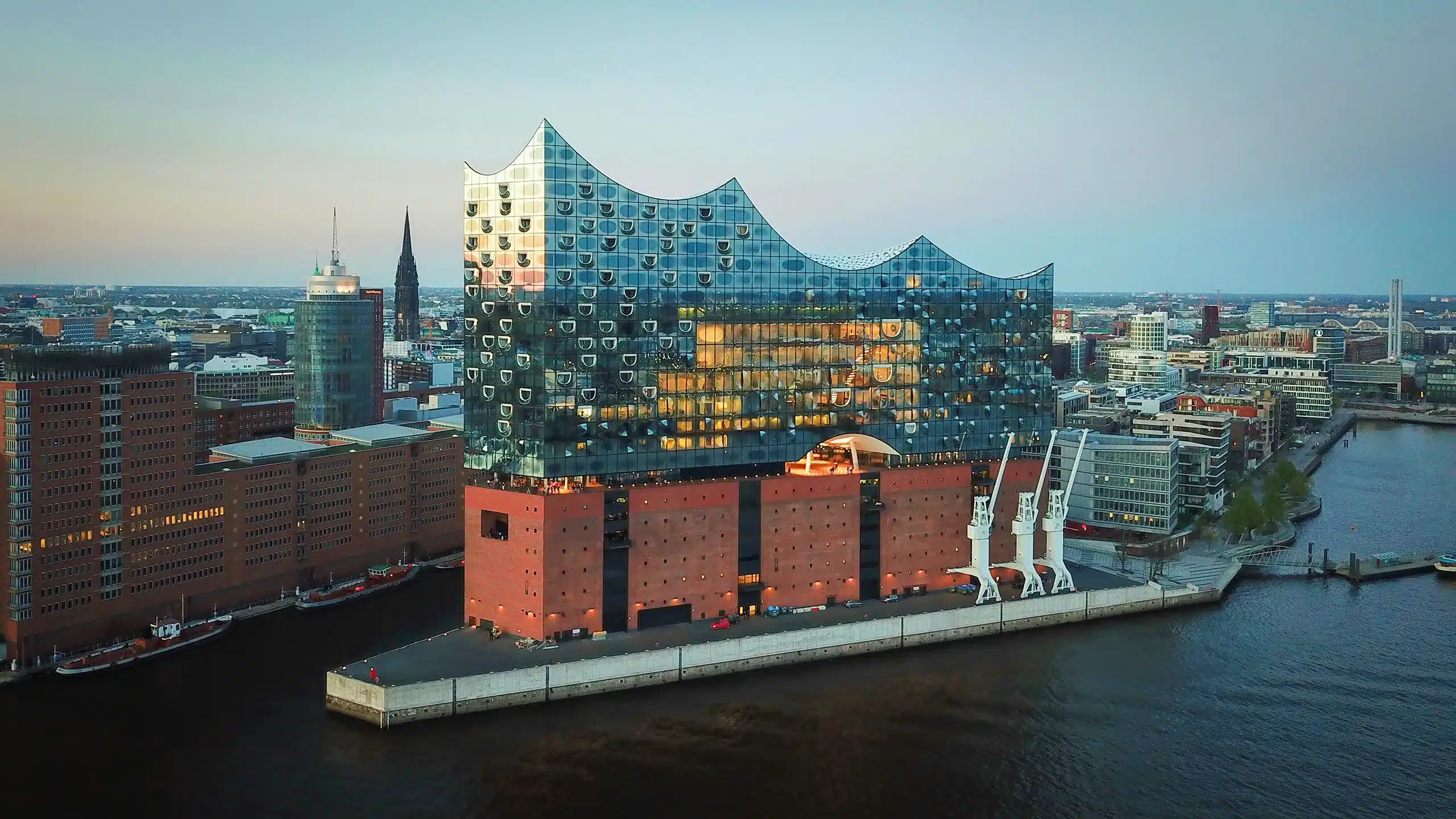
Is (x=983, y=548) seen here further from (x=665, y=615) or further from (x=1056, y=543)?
(x=665, y=615)

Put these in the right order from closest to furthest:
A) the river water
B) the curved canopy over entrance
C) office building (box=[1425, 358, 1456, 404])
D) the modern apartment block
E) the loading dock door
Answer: the river water < the loading dock door < the curved canopy over entrance < the modern apartment block < office building (box=[1425, 358, 1456, 404])

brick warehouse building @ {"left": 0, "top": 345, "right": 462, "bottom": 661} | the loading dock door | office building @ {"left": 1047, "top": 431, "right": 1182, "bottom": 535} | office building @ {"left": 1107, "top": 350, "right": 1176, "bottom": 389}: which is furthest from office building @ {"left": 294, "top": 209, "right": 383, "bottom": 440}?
office building @ {"left": 1107, "top": 350, "right": 1176, "bottom": 389}

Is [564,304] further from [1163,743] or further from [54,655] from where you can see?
[1163,743]

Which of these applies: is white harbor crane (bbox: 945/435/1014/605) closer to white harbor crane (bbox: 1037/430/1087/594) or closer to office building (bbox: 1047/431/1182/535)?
white harbor crane (bbox: 1037/430/1087/594)

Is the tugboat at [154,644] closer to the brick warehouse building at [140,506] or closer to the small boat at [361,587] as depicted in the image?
the brick warehouse building at [140,506]

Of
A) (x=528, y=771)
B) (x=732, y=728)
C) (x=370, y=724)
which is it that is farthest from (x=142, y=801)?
(x=732, y=728)

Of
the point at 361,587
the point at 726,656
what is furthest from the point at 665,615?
the point at 361,587
